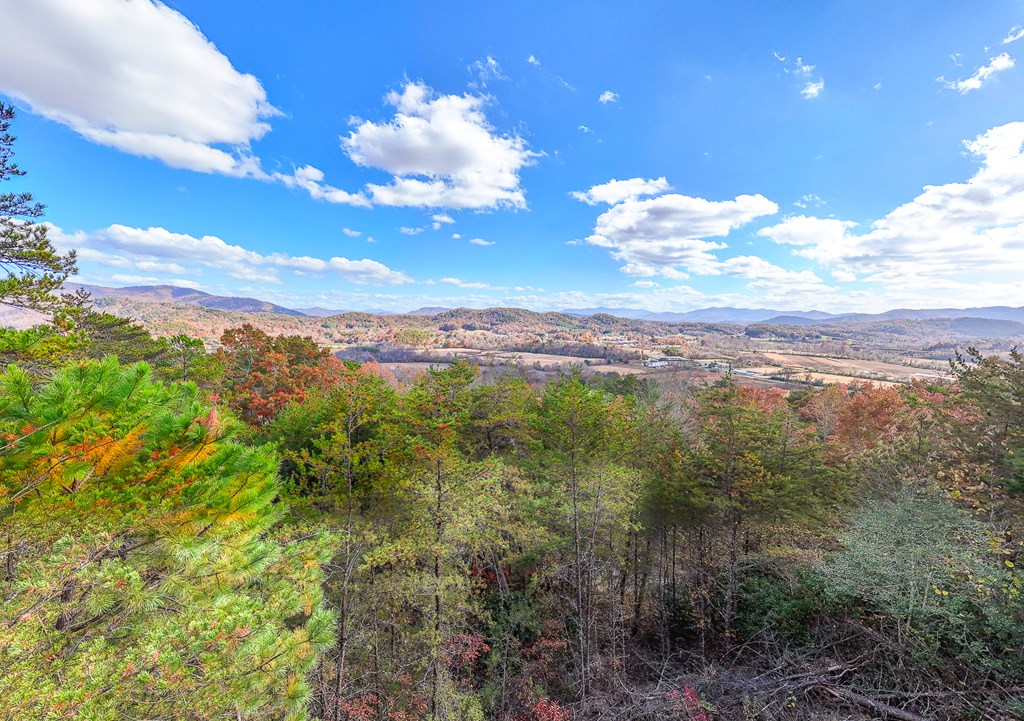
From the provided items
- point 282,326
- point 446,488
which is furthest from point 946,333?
point 282,326

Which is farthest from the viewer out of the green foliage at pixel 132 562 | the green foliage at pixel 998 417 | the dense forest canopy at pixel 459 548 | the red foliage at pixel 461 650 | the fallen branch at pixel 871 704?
the red foliage at pixel 461 650

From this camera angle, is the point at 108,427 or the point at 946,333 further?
the point at 946,333

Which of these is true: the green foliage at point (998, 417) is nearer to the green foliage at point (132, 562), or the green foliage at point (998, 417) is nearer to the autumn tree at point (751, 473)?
the autumn tree at point (751, 473)

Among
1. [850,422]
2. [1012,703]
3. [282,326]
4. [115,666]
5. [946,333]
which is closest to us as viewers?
[115,666]

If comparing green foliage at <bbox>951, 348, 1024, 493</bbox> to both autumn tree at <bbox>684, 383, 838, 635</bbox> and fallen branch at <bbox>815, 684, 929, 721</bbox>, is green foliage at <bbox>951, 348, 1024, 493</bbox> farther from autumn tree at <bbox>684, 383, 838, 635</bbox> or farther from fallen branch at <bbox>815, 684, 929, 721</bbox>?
fallen branch at <bbox>815, 684, 929, 721</bbox>

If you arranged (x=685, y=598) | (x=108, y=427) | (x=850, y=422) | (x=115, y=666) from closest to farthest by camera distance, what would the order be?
(x=115, y=666)
(x=108, y=427)
(x=685, y=598)
(x=850, y=422)

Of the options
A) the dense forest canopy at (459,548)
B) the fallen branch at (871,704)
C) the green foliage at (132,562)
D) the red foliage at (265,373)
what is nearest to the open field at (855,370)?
the dense forest canopy at (459,548)

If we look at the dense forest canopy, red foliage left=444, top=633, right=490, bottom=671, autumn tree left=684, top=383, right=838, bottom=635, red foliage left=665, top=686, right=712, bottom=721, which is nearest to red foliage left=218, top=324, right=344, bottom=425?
the dense forest canopy

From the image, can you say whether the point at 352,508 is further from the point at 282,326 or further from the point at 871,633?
the point at 282,326
